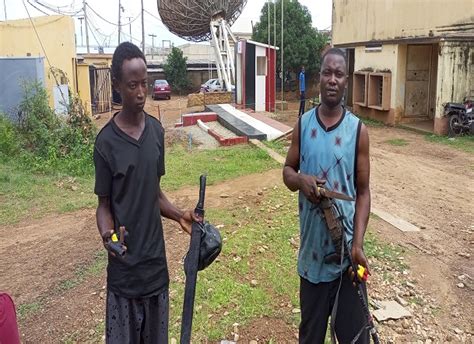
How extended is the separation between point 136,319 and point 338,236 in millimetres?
1033

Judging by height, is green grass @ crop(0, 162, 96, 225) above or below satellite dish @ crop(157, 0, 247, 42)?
below

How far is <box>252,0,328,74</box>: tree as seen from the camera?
27609mm

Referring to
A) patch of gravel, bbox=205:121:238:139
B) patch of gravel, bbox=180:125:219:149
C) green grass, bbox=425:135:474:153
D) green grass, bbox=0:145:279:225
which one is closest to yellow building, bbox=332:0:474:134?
green grass, bbox=425:135:474:153

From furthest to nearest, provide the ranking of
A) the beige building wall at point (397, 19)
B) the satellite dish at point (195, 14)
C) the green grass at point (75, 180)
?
the satellite dish at point (195, 14)
the beige building wall at point (397, 19)
the green grass at point (75, 180)

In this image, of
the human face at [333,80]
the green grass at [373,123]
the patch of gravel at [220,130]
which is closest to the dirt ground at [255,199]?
the human face at [333,80]

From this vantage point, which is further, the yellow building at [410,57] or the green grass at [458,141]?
the yellow building at [410,57]

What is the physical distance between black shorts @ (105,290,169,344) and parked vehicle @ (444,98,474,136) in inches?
457

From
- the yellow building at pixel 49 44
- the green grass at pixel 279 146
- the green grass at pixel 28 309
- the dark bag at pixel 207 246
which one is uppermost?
the yellow building at pixel 49 44

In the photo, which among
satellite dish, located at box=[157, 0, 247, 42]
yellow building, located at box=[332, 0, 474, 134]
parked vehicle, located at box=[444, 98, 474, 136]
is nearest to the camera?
parked vehicle, located at box=[444, 98, 474, 136]

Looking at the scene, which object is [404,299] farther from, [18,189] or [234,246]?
[18,189]

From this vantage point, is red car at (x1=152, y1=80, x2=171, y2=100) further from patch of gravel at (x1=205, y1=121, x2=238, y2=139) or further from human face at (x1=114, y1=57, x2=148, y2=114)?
human face at (x1=114, y1=57, x2=148, y2=114)

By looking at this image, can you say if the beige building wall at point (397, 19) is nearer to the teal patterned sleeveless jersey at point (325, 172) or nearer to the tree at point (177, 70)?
the teal patterned sleeveless jersey at point (325, 172)

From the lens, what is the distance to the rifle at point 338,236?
92.3 inches

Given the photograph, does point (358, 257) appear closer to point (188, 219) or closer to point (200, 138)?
point (188, 219)
